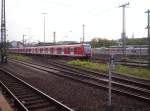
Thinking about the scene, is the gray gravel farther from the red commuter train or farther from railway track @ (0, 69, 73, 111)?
the red commuter train

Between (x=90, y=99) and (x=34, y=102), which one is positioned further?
(x=90, y=99)

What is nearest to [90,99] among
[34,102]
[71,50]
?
[34,102]

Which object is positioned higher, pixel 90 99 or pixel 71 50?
pixel 71 50

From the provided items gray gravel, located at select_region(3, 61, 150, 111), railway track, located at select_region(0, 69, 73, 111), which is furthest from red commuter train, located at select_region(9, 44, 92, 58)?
railway track, located at select_region(0, 69, 73, 111)

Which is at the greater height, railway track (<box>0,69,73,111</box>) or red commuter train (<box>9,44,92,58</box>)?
red commuter train (<box>9,44,92,58</box>)

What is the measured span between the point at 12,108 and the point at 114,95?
477 cm

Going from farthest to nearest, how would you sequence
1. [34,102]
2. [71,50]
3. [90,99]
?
[71,50] < [90,99] < [34,102]

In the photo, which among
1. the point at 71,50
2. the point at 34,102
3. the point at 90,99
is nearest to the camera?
the point at 34,102

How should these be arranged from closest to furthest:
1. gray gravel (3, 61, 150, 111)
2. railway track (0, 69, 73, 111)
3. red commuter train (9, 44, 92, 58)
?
railway track (0, 69, 73, 111)
gray gravel (3, 61, 150, 111)
red commuter train (9, 44, 92, 58)

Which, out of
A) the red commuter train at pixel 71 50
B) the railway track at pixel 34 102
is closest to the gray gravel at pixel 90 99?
the railway track at pixel 34 102

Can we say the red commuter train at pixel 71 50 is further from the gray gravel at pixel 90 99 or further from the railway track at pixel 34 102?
the railway track at pixel 34 102

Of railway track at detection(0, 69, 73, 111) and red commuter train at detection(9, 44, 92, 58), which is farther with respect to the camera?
red commuter train at detection(9, 44, 92, 58)

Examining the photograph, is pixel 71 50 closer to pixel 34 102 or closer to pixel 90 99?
pixel 90 99

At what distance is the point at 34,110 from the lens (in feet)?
29.6
